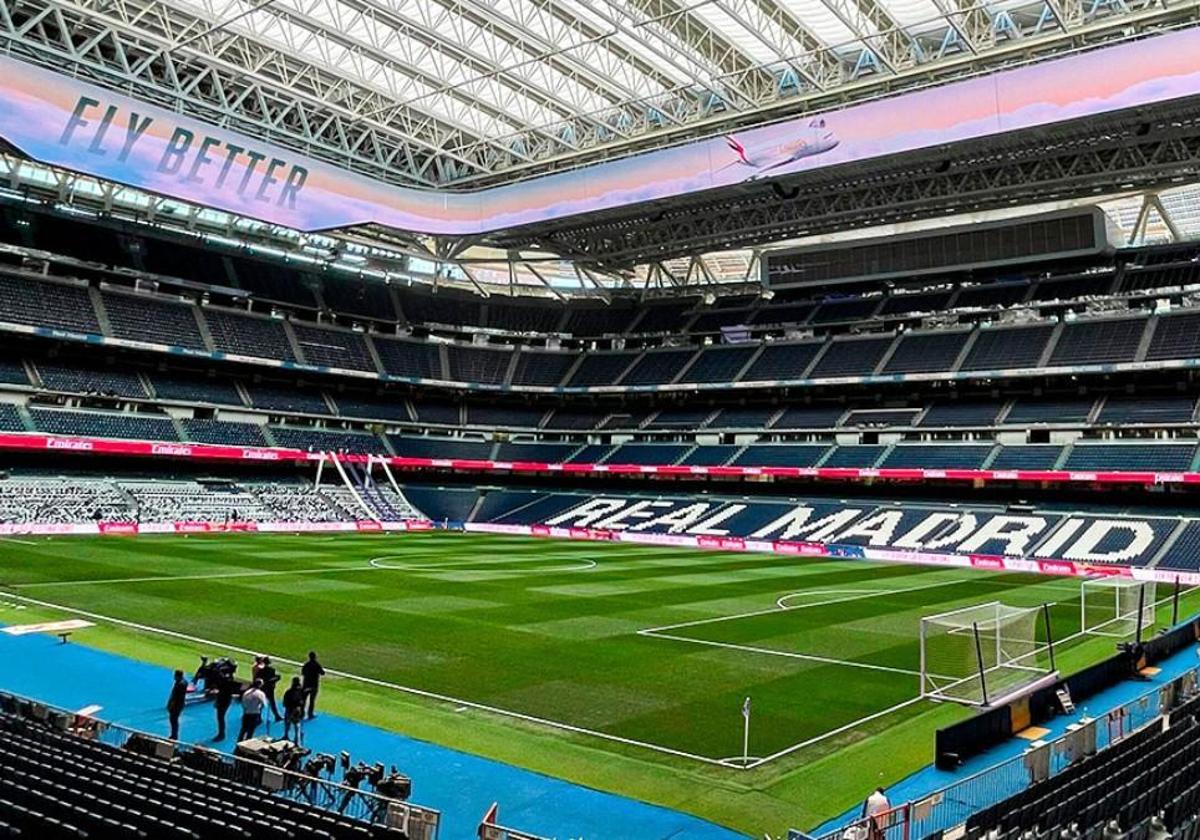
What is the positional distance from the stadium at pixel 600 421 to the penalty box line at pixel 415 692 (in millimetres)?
214

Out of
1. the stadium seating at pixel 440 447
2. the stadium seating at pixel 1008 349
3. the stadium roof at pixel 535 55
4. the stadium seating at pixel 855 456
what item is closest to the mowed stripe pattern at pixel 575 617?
the stadium seating at pixel 855 456

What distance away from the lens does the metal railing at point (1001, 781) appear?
1074cm

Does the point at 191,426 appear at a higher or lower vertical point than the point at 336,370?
lower

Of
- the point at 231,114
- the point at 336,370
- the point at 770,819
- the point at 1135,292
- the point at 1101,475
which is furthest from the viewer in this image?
the point at 336,370

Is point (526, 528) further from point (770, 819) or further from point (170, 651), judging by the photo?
point (770, 819)

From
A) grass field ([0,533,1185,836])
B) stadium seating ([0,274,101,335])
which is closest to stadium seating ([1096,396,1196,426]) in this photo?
Result: grass field ([0,533,1185,836])

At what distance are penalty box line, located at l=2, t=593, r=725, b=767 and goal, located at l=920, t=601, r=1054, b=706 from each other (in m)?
6.89

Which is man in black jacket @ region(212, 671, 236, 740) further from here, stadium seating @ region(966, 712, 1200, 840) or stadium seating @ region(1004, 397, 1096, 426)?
stadium seating @ region(1004, 397, 1096, 426)

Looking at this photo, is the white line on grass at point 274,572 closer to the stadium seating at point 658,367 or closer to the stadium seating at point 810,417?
the stadium seating at point 810,417

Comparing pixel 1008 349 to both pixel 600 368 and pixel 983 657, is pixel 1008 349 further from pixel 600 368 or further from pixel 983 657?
pixel 983 657

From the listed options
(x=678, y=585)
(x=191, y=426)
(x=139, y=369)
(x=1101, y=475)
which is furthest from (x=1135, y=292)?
(x=139, y=369)

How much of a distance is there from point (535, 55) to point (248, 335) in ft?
126

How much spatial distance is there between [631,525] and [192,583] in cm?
3740

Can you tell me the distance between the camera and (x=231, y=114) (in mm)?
47438
